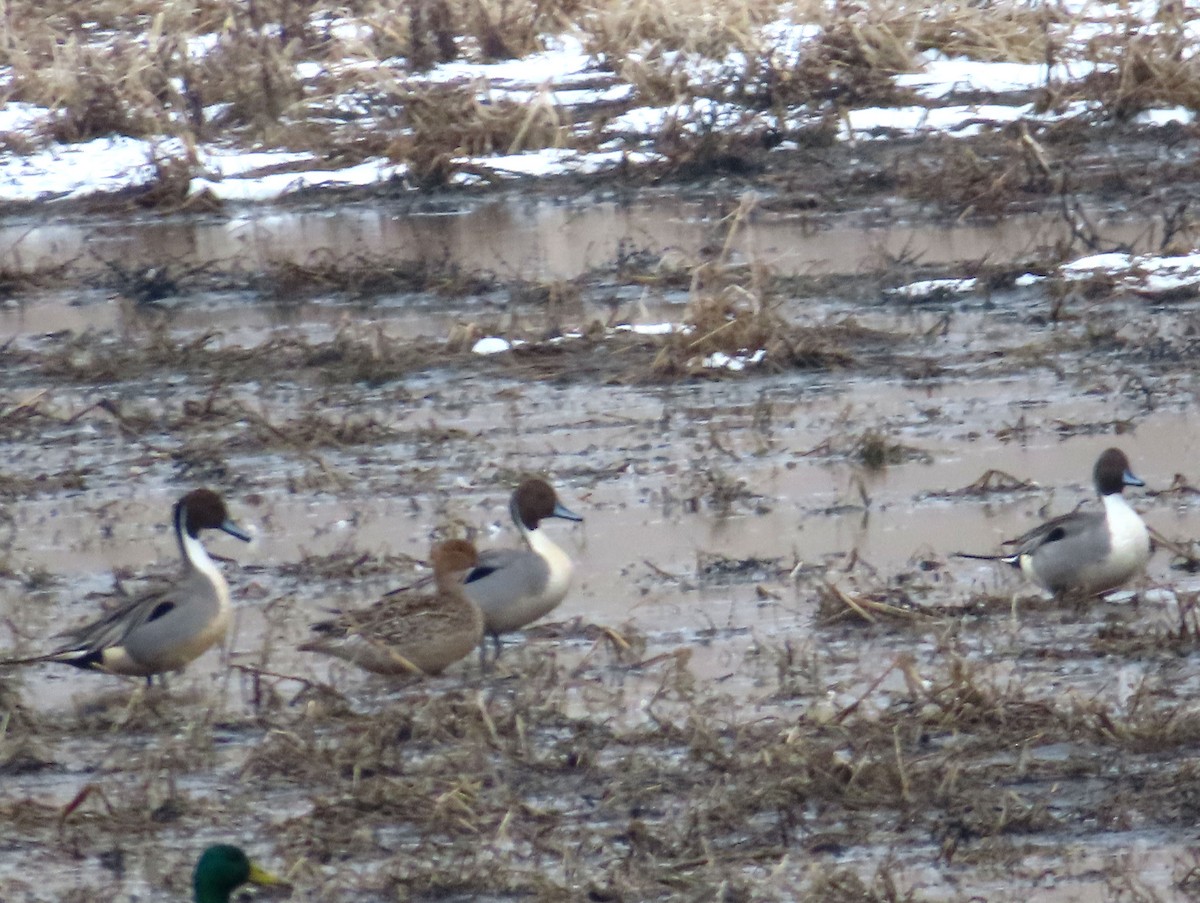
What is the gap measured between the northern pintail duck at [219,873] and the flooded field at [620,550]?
0.56 meters

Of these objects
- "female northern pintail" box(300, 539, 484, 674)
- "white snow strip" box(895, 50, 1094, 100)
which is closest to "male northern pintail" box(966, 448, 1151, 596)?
"female northern pintail" box(300, 539, 484, 674)

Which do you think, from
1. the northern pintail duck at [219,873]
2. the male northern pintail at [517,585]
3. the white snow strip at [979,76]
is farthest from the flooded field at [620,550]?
the white snow strip at [979,76]

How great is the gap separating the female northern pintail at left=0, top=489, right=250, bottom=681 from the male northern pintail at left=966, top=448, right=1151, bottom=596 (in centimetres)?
219

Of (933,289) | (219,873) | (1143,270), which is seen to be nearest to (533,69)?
(933,289)

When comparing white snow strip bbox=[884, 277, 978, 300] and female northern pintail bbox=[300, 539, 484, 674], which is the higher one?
female northern pintail bbox=[300, 539, 484, 674]

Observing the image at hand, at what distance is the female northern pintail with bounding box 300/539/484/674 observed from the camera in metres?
5.59

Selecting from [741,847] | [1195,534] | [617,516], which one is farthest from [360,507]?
[741,847]

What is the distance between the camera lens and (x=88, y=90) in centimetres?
1359

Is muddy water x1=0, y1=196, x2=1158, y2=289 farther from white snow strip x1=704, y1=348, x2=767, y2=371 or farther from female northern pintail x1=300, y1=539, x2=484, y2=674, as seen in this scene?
female northern pintail x1=300, y1=539, x2=484, y2=674

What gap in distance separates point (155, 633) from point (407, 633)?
2.09ft

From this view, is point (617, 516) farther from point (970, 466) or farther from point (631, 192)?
point (631, 192)

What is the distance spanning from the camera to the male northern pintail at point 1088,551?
5.93 metres

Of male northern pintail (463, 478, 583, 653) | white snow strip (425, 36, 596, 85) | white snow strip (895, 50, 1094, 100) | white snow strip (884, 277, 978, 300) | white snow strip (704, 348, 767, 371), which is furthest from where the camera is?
white snow strip (425, 36, 596, 85)

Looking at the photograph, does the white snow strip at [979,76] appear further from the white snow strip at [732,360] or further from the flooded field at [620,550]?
the white snow strip at [732,360]
